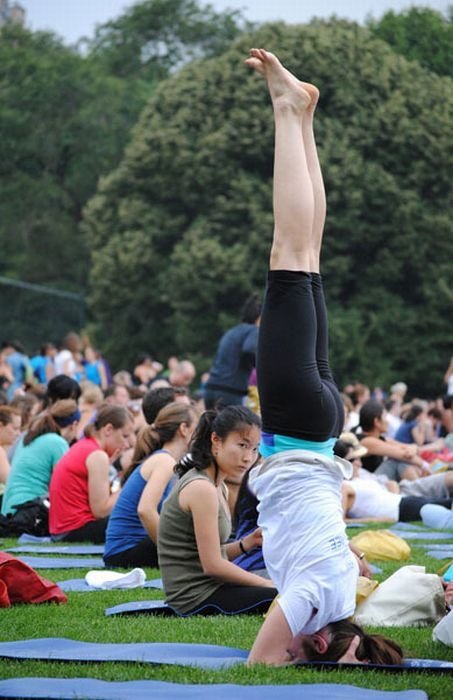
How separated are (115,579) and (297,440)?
344 cm

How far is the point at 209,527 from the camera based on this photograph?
693 centimetres

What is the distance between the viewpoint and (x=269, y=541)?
563 centimetres

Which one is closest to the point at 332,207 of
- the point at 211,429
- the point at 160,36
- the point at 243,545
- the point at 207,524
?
the point at 160,36

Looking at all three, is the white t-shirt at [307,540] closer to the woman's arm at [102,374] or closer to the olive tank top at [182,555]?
the olive tank top at [182,555]

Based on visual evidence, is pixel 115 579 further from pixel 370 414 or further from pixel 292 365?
pixel 370 414

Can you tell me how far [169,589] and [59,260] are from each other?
44506 mm

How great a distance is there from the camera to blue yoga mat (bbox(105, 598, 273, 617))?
723 cm

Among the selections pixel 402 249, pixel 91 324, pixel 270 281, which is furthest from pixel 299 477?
pixel 91 324

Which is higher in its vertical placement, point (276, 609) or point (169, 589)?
point (276, 609)

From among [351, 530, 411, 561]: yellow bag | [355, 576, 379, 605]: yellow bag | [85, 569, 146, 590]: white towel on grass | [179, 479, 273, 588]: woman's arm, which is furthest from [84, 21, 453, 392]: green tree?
[179, 479, 273, 588]: woman's arm

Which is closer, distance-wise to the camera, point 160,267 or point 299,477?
point 299,477

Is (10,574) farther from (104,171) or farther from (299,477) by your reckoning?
(104,171)

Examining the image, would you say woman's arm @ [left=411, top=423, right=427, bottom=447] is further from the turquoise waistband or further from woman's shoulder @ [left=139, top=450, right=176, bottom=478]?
the turquoise waistband

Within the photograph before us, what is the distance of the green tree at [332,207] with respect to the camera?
125ft
